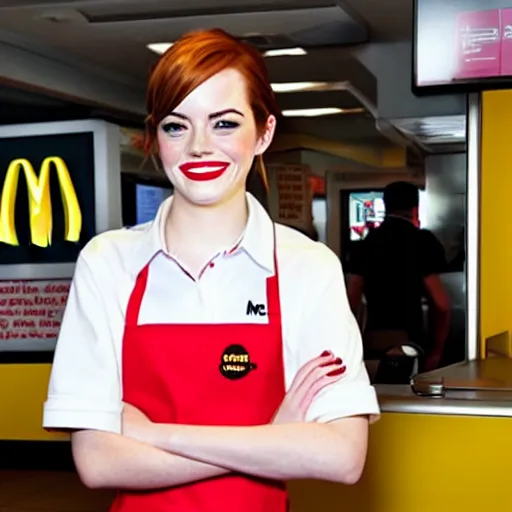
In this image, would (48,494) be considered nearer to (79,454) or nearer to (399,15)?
(399,15)

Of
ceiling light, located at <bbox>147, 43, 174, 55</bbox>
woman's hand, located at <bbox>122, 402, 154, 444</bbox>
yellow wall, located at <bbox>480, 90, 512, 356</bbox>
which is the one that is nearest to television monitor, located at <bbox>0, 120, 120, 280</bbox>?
ceiling light, located at <bbox>147, 43, 174, 55</bbox>

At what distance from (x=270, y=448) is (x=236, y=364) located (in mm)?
116

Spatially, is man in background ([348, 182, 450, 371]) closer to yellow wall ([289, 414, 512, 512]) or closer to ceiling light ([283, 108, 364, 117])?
ceiling light ([283, 108, 364, 117])

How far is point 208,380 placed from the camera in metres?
1.27

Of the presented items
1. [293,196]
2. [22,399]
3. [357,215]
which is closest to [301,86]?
[293,196]

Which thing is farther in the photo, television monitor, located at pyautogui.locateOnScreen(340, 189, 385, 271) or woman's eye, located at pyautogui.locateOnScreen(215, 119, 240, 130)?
television monitor, located at pyautogui.locateOnScreen(340, 189, 385, 271)

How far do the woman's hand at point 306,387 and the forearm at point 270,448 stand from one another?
27 millimetres

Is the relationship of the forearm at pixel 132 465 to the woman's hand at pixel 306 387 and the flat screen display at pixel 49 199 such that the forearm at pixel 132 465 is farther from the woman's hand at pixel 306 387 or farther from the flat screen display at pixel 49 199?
the flat screen display at pixel 49 199

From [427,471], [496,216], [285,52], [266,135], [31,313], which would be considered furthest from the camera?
[31,313]

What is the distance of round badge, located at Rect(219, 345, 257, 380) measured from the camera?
4.15ft

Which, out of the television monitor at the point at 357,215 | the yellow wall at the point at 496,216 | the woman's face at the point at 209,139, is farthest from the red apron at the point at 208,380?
the television monitor at the point at 357,215

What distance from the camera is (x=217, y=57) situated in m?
1.27

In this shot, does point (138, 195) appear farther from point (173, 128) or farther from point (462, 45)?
point (173, 128)

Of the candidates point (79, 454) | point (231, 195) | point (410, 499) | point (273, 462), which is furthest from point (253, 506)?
point (410, 499)
